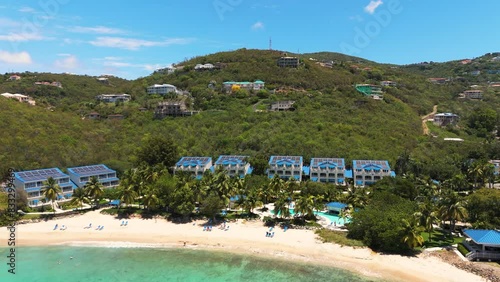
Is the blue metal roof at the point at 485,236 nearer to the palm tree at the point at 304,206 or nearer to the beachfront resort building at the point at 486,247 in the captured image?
the beachfront resort building at the point at 486,247

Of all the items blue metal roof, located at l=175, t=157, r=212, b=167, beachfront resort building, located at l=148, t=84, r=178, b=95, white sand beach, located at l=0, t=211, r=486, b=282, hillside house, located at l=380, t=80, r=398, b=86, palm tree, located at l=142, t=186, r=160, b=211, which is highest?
hillside house, located at l=380, t=80, r=398, b=86

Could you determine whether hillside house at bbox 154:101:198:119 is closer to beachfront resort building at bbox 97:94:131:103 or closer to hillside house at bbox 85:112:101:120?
hillside house at bbox 85:112:101:120

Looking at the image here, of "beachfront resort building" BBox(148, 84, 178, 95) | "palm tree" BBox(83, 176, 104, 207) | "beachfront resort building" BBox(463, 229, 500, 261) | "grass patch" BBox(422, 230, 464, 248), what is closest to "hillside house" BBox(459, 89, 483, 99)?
"beachfront resort building" BBox(148, 84, 178, 95)

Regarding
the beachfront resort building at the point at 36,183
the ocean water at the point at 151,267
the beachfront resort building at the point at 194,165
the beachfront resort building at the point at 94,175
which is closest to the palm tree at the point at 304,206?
the ocean water at the point at 151,267

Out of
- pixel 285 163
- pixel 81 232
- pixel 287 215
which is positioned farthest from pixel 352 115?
pixel 81 232

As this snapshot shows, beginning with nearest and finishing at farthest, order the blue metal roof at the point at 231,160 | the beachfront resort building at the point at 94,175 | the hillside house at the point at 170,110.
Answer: the beachfront resort building at the point at 94,175 → the blue metal roof at the point at 231,160 → the hillside house at the point at 170,110

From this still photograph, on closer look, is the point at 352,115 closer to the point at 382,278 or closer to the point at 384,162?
the point at 384,162

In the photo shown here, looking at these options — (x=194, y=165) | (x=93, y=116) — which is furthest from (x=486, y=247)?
(x=93, y=116)
